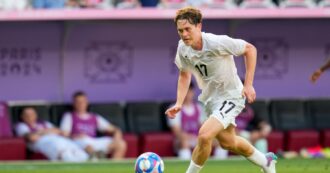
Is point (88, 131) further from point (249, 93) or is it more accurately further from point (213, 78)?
point (249, 93)

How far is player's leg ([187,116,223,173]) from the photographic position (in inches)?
Result: 424

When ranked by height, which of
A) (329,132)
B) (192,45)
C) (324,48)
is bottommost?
(329,132)

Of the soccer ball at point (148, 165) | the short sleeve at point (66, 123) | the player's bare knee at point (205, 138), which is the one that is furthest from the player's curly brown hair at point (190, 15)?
the short sleeve at point (66, 123)

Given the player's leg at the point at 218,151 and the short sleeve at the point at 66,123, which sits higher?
the short sleeve at the point at 66,123

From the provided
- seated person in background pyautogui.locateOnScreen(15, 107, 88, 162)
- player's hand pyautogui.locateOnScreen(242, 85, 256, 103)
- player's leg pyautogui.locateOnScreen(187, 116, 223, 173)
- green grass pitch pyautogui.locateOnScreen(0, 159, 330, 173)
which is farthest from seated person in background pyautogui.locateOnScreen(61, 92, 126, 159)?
player's hand pyautogui.locateOnScreen(242, 85, 256, 103)

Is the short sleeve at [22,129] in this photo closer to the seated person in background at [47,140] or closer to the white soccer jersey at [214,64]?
the seated person in background at [47,140]

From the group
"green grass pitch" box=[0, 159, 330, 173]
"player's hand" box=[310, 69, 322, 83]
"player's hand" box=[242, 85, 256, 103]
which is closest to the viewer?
"player's hand" box=[242, 85, 256, 103]

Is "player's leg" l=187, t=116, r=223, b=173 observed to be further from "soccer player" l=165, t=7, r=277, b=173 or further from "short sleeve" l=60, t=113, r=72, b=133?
"short sleeve" l=60, t=113, r=72, b=133

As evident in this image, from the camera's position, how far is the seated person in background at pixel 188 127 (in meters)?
17.1

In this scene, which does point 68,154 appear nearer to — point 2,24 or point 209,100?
point 2,24

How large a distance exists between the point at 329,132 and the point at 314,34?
5.96 ft

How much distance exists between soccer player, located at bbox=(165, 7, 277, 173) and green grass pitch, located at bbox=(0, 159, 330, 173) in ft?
8.50

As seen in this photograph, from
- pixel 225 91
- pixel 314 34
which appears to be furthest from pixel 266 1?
pixel 225 91

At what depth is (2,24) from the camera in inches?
693
